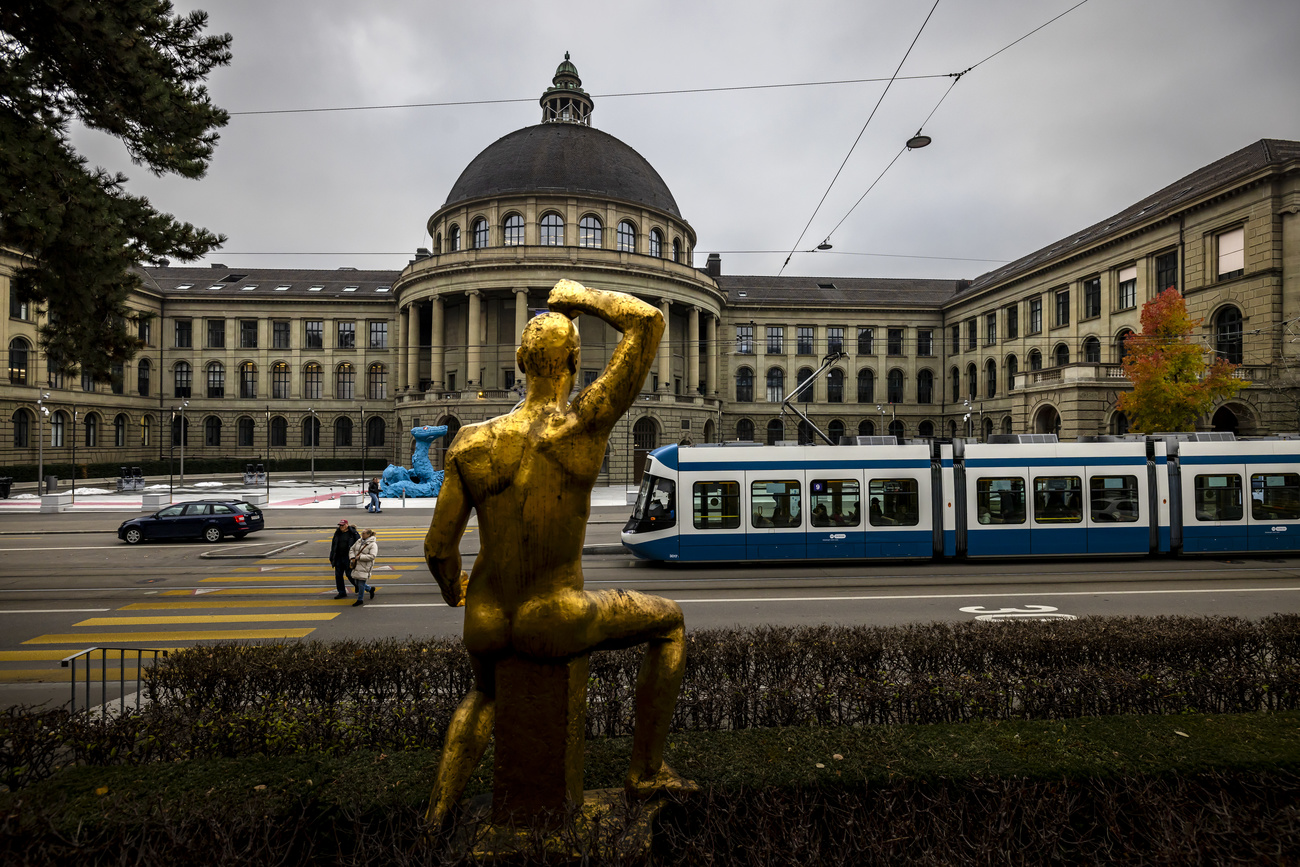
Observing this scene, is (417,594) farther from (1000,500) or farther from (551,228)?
(551,228)

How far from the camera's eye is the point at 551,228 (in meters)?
54.3

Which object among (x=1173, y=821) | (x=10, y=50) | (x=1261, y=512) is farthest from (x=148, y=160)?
(x=1261, y=512)

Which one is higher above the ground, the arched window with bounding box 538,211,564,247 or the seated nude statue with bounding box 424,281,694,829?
the arched window with bounding box 538,211,564,247

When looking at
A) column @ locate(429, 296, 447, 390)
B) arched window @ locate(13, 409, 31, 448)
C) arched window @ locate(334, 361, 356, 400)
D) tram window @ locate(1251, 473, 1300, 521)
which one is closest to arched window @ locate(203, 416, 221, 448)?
arched window @ locate(334, 361, 356, 400)

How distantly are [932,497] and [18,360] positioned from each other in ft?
221

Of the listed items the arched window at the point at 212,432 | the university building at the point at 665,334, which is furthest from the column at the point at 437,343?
the arched window at the point at 212,432

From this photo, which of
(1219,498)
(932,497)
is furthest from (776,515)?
(1219,498)

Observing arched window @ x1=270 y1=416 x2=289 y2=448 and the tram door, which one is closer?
the tram door

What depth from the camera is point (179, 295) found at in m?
66.9

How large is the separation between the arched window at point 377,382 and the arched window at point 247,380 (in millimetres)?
11309

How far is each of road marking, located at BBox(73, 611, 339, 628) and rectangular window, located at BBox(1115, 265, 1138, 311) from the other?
4963cm

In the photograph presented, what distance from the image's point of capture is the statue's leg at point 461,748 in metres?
3.04

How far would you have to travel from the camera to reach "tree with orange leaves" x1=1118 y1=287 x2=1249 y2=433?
1220 inches

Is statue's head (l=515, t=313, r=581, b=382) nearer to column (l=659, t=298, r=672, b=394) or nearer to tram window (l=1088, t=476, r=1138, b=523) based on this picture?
tram window (l=1088, t=476, r=1138, b=523)
